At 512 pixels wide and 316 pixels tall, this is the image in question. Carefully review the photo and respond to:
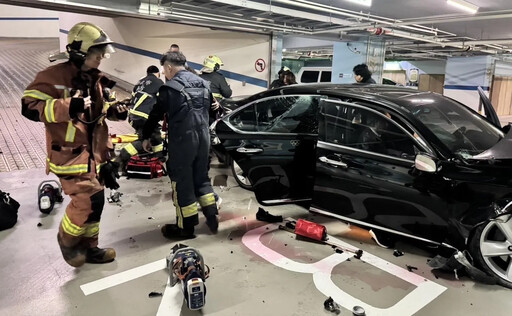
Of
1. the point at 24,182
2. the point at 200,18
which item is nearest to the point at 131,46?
the point at 200,18

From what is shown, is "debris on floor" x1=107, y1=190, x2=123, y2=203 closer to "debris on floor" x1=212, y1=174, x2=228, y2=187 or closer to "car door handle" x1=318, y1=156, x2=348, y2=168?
"debris on floor" x1=212, y1=174, x2=228, y2=187

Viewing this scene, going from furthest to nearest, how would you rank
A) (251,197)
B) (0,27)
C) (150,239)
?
1. (0,27)
2. (251,197)
3. (150,239)

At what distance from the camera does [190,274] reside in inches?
94.4

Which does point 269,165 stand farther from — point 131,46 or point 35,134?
point 131,46

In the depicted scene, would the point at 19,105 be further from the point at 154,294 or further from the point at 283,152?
the point at 154,294

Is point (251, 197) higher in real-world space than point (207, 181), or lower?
lower

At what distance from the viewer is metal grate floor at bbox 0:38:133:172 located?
5.93 meters

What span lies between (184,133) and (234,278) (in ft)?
4.22

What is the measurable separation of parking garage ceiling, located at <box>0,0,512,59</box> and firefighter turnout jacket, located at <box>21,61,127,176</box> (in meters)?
3.01

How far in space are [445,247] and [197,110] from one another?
2.34 metres

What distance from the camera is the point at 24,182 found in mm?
5062

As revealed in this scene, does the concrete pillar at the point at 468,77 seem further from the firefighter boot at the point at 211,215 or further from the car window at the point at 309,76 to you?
the firefighter boot at the point at 211,215

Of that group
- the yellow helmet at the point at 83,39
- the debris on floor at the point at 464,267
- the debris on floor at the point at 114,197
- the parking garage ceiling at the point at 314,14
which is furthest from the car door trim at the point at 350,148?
the parking garage ceiling at the point at 314,14

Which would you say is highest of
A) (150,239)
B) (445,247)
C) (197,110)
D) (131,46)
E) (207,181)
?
(131,46)
